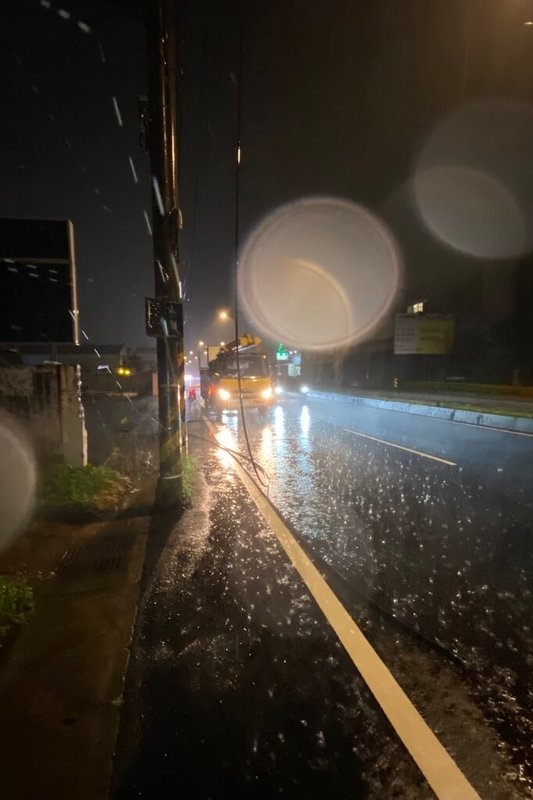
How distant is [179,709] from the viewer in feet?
8.92

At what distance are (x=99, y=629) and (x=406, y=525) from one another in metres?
3.79

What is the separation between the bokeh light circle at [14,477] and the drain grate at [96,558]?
0.89 metres

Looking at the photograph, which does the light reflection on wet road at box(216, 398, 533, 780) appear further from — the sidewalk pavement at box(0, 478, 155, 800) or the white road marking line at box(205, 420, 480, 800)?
the sidewalk pavement at box(0, 478, 155, 800)

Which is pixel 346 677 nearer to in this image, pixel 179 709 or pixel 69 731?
pixel 179 709

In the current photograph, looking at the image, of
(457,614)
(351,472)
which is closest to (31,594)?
(457,614)

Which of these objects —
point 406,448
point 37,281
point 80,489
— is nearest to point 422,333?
point 406,448

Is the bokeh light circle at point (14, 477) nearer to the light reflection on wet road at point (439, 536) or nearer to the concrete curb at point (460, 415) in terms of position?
the light reflection on wet road at point (439, 536)

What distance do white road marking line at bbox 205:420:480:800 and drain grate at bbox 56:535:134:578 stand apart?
190 centimetres

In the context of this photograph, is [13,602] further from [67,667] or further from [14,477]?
[14,477]

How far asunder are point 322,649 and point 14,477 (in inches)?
204

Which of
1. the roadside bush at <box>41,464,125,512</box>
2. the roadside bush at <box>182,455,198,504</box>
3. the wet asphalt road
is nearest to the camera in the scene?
the wet asphalt road

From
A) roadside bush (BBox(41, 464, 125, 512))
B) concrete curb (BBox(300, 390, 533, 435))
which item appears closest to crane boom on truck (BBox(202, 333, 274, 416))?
concrete curb (BBox(300, 390, 533, 435))

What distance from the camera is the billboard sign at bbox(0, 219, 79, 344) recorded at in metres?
7.94

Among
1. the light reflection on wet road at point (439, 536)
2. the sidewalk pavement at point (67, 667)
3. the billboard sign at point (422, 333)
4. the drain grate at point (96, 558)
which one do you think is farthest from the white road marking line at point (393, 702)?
the billboard sign at point (422, 333)
